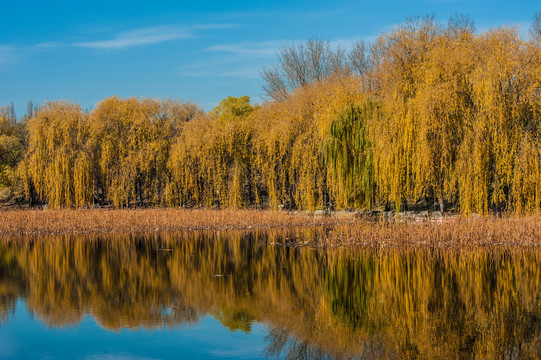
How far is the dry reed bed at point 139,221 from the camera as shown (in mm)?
24906

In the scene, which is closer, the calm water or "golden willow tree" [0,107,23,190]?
the calm water

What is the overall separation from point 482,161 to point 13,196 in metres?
36.4

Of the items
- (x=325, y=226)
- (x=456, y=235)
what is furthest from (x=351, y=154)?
(x=456, y=235)

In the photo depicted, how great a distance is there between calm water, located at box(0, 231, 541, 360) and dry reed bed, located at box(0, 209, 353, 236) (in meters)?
6.32

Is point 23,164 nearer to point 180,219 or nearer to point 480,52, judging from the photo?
point 180,219

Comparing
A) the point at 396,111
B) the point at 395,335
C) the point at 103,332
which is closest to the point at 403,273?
the point at 395,335

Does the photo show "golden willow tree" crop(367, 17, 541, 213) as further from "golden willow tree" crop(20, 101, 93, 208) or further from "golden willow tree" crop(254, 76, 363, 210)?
"golden willow tree" crop(20, 101, 93, 208)

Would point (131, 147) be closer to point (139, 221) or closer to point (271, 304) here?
point (139, 221)

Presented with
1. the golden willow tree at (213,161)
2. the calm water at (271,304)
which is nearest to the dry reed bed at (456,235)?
the calm water at (271,304)

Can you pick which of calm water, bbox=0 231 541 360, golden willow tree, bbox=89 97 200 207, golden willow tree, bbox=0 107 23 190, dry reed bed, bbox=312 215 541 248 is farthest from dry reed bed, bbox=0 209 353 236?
golden willow tree, bbox=0 107 23 190

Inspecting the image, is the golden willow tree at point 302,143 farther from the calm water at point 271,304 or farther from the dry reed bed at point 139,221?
the calm water at point 271,304

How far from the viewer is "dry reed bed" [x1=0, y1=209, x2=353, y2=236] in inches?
981

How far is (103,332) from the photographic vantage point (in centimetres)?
952

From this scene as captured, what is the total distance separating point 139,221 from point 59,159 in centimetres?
968
